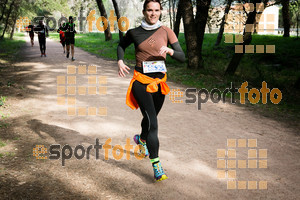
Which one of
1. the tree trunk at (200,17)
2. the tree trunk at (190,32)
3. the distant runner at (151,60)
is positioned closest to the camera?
the distant runner at (151,60)

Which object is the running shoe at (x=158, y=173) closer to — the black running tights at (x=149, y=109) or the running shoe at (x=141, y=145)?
the black running tights at (x=149, y=109)

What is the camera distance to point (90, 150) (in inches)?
188

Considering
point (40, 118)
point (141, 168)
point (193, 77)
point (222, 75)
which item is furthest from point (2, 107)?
point (222, 75)

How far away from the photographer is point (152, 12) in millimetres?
3531

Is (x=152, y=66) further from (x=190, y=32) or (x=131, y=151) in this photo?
(x=190, y=32)


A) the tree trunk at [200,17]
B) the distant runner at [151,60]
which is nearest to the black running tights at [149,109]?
the distant runner at [151,60]

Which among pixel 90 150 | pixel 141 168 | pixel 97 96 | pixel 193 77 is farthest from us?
pixel 193 77

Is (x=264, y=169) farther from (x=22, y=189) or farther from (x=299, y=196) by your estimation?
(x=22, y=189)

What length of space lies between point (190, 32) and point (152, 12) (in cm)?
936

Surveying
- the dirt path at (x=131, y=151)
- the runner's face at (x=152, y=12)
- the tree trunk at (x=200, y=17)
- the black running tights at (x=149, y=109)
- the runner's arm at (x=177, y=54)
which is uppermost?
the tree trunk at (x=200, y=17)

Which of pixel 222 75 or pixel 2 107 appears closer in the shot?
pixel 2 107

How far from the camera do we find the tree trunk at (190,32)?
1226cm

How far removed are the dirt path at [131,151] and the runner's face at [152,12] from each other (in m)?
2.16

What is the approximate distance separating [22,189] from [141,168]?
5.41 ft
